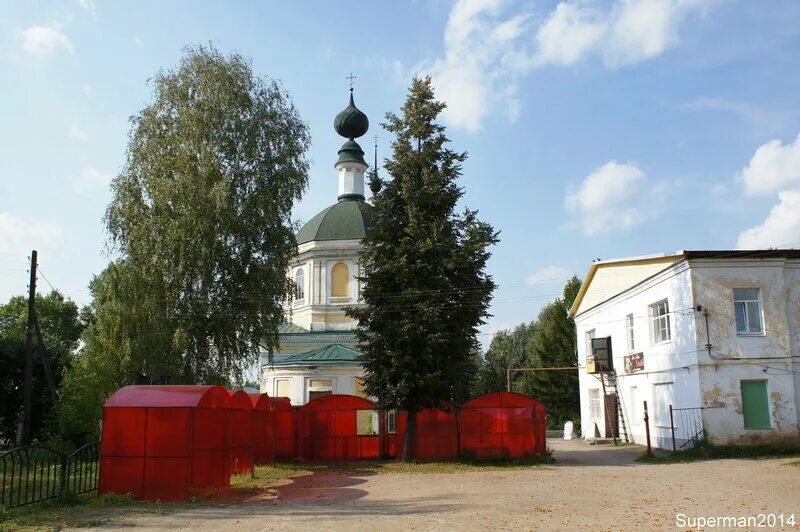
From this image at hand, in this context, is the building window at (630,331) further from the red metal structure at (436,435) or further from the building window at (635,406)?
the red metal structure at (436,435)

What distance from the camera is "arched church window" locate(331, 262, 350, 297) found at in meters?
39.2

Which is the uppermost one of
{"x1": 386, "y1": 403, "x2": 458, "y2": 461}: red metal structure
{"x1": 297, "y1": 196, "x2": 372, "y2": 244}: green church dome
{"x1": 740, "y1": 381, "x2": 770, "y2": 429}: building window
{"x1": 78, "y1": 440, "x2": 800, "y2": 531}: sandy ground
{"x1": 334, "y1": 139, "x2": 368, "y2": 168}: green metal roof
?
{"x1": 334, "y1": 139, "x2": 368, "y2": 168}: green metal roof

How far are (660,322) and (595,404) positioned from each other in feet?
31.3

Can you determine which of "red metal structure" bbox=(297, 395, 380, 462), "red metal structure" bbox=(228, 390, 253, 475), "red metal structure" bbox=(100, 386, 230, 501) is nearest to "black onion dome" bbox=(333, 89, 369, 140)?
"red metal structure" bbox=(297, 395, 380, 462)

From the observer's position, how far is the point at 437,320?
864 inches

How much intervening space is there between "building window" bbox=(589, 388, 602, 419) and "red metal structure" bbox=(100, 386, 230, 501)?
23510 mm

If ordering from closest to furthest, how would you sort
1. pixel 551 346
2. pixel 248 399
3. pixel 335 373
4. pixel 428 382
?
pixel 248 399
pixel 428 382
pixel 335 373
pixel 551 346

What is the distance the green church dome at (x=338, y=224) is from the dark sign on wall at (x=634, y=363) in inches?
632

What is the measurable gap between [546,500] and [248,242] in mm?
14393

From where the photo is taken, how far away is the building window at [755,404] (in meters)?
22.6

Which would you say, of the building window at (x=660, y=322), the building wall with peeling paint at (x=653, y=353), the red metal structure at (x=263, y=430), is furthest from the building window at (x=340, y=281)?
the building window at (x=660, y=322)

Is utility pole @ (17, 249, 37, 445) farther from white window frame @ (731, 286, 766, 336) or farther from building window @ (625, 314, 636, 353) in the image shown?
white window frame @ (731, 286, 766, 336)

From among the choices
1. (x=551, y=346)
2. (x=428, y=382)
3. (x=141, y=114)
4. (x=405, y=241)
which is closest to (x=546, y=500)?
(x=428, y=382)

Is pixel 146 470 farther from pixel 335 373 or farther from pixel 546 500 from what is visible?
pixel 335 373
